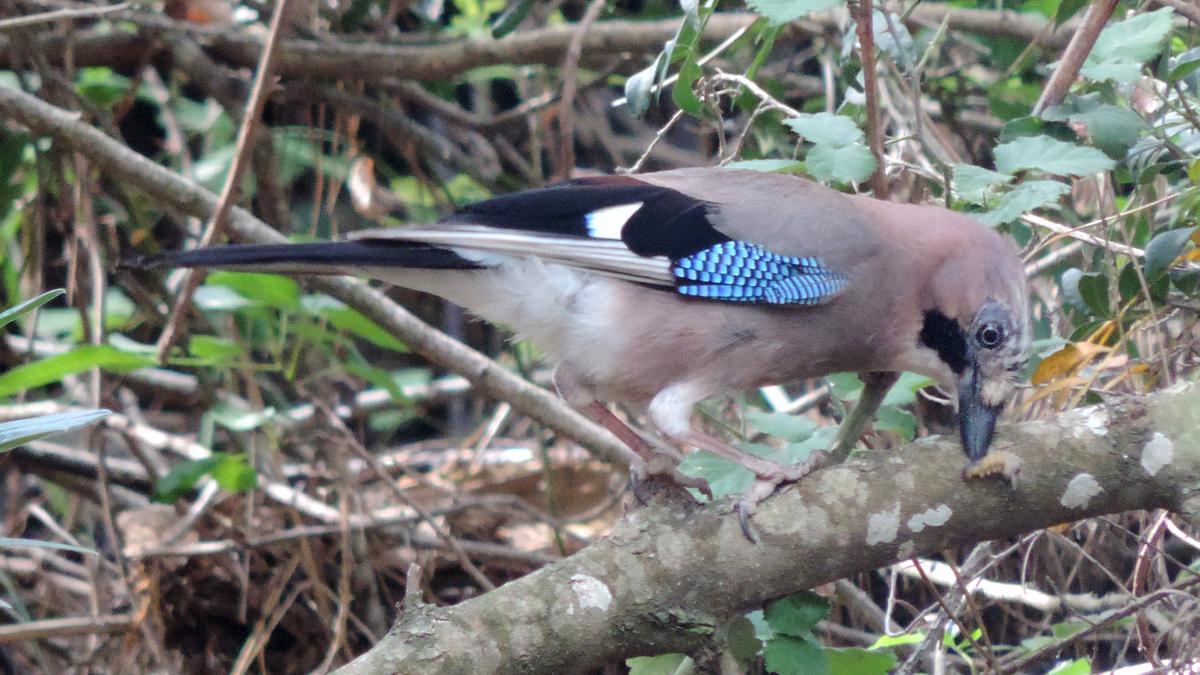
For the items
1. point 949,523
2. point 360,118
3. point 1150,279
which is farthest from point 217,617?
point 1150,279

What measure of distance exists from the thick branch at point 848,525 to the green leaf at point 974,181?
1.46ft

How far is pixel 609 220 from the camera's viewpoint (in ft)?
8.91

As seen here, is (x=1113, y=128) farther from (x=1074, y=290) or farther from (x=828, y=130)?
(x=828, y=130)

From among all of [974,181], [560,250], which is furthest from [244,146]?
[974,181]

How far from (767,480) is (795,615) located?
267 millimetres

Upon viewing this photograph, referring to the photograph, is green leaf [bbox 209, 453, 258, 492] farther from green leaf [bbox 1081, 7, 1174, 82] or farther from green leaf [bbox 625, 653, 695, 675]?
green leaf [bbox 1081, 7, 1174, 82]

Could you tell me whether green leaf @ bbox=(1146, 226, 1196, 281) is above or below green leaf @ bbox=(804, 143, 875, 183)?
below

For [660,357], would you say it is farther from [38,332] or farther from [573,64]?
[38,332]

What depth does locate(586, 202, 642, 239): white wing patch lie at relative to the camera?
8.87 ft

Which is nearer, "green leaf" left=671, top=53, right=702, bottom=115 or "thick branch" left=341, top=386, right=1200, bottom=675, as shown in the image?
"thick branch" left=341, top=386, right=1200, bottom=675

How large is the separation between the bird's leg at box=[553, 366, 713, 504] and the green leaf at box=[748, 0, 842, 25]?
868 millimetres

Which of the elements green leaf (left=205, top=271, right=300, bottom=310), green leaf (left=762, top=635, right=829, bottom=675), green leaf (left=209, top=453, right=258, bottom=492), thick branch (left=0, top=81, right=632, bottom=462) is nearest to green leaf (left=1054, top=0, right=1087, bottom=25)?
green leaf (left=762, top=635, right=829, bottom=675)

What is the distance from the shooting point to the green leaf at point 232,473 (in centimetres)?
335

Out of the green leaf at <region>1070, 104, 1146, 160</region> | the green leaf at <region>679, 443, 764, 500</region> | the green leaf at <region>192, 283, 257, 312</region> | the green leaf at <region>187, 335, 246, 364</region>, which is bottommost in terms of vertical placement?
the green leaf at <region>187, 335, 246, 364</region>
